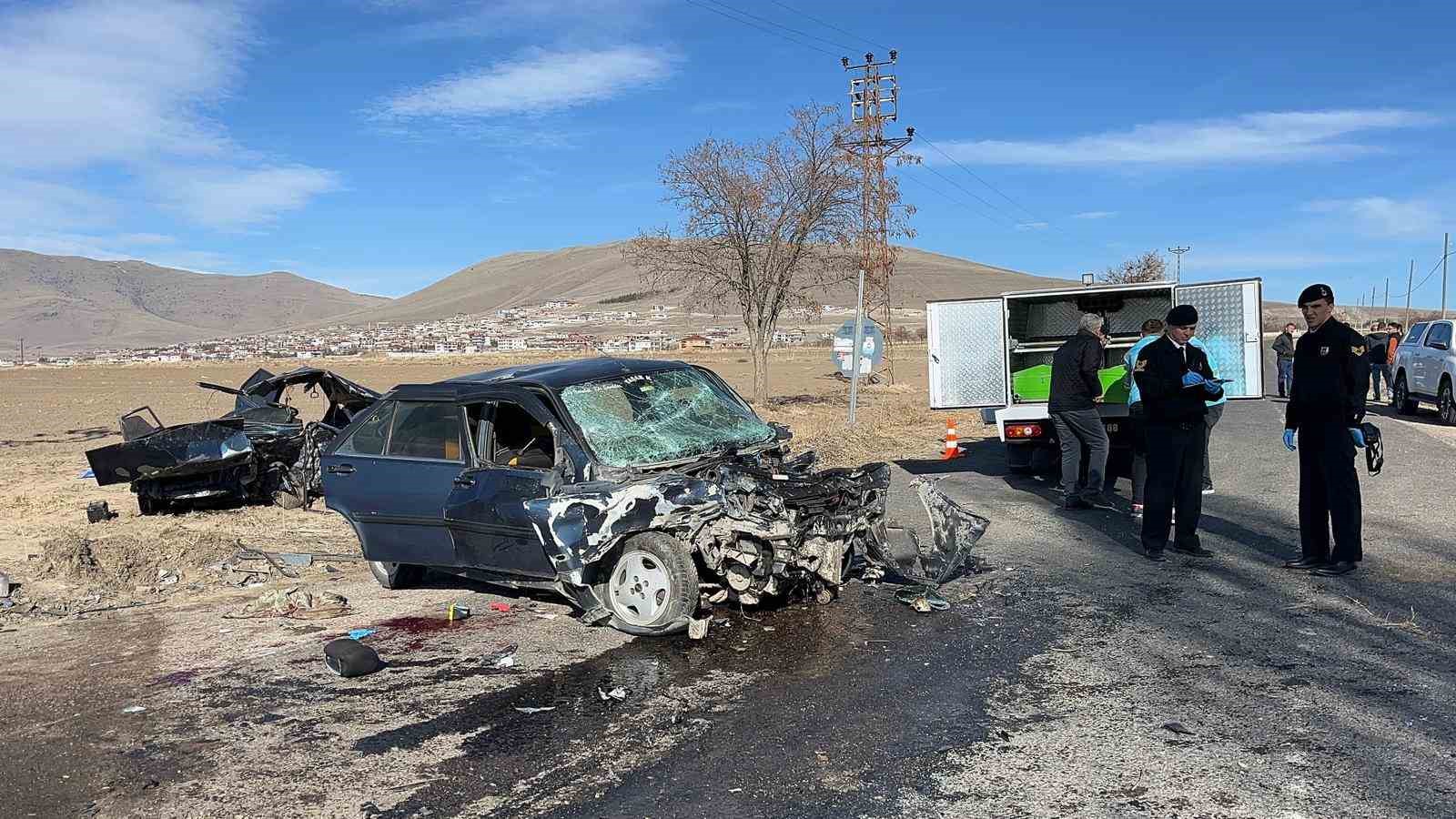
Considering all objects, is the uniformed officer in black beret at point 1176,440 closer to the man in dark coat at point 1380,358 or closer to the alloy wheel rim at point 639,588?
the alloy wheel rim at point 639,588

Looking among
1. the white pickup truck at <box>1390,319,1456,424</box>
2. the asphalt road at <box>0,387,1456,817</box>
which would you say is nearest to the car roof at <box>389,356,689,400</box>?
the asphalt road at <box>0,387,1456,817</box>

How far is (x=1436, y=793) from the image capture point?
12.6ft

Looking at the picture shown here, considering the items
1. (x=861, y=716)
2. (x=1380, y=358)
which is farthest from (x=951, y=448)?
(x=1380, y=358)

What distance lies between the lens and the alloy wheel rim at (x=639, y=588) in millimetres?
6168

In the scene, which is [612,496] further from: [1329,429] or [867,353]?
[867,353]

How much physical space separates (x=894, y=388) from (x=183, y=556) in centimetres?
2811

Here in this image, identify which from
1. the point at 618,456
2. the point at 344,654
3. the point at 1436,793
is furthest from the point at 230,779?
the point at 1436,793

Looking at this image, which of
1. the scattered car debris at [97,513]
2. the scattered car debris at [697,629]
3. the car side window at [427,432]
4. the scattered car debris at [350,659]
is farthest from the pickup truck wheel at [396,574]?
the scattered car debris at [97,513]

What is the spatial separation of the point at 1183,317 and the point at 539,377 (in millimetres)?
4763

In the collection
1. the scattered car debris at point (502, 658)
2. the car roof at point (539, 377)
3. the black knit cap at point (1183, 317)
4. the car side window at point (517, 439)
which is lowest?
the scattered car debris at point (502, 658)

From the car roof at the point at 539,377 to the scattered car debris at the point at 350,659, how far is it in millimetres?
1844

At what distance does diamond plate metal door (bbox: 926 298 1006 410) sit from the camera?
12523mm

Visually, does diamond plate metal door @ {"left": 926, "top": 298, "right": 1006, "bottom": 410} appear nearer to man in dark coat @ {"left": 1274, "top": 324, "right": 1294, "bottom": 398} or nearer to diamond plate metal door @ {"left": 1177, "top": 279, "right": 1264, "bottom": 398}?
diamond plate metal door @ {"left": 1177, "top": 279, "right": 1264, "bottom": 398}

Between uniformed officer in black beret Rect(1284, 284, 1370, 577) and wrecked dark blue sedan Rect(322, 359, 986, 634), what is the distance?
2400 millimetres
